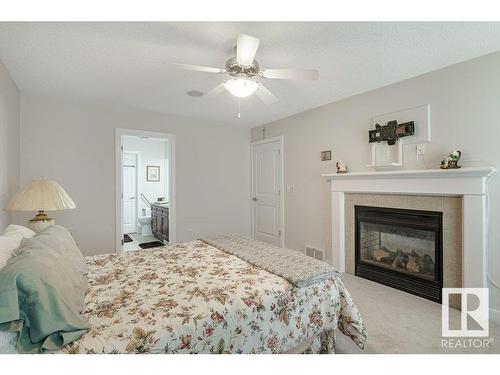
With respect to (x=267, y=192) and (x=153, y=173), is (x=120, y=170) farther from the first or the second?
(x=153, y=173)

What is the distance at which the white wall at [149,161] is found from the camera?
624cm

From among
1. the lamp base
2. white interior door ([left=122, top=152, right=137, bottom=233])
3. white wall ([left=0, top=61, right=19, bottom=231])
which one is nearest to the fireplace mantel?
the lamp base

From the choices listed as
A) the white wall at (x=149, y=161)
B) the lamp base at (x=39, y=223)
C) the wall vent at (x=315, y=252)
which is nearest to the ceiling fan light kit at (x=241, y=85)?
the lamp base at (x=39, y=223)

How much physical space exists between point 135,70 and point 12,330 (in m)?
2.25

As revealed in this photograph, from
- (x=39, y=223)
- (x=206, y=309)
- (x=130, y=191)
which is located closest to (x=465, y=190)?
(x=206, y=309)

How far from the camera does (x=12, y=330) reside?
89 cm

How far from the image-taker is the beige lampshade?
2.18m

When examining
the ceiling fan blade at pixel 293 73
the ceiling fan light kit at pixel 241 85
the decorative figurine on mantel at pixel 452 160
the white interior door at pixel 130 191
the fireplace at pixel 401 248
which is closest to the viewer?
the ceiling fan blade at pixel 293 73

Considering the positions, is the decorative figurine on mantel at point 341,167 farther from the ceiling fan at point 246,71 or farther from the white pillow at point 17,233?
the white pillow at point 17,233

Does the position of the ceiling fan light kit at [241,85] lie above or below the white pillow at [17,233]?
above

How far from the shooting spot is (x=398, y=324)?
2.10 meters

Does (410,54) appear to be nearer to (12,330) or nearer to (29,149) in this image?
(12,330)

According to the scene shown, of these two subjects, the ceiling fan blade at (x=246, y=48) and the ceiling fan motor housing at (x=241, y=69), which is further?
the ceiling fan motor housing at (x=241, y=69)

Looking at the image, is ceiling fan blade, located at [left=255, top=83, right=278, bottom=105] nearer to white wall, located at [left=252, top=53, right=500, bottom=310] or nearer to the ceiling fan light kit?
the ceiling fan light kit
